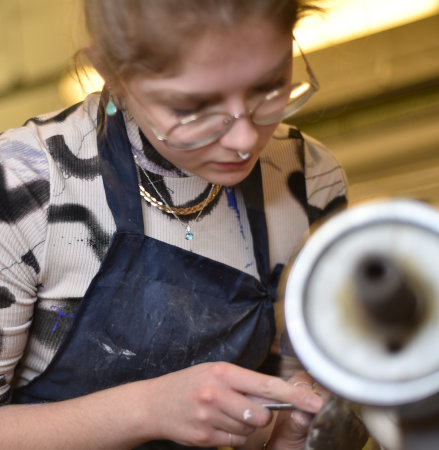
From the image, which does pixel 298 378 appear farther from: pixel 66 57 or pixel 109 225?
pixel 66 57

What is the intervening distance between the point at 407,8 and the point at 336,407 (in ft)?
7.31

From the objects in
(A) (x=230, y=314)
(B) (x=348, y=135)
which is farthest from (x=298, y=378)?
(B) (x=348, y=135)

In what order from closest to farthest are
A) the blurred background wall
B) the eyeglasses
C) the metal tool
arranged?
the metal tool, the eyeglasses, the blurred background wall

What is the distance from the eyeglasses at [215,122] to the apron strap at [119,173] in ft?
0.55

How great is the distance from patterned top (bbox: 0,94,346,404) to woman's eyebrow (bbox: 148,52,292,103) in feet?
0.75

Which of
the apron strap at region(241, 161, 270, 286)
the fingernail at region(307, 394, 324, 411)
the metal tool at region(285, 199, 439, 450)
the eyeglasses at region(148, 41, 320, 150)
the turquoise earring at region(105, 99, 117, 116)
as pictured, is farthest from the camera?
the apron strap at region(241, 161, 270, 286)

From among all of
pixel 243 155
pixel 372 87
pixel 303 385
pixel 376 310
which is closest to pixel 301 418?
pixel 303 385

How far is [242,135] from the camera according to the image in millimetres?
814

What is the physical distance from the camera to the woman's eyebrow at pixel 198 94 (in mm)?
779

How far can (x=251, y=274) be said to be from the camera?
107cm

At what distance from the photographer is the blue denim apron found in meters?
0.97

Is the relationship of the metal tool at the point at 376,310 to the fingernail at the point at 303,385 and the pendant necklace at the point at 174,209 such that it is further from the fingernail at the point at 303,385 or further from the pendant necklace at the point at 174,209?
the pendant necklace at the point at 174,209

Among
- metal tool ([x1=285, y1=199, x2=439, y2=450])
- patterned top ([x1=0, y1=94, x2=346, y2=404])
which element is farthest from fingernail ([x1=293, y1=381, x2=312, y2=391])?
patterned top ([x1=0, y1=94, x2=346, y2=404])

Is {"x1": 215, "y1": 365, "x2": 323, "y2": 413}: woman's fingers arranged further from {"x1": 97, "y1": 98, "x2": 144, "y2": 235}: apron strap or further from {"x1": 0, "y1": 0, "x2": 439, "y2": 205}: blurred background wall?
{"x1": 0, "y1": 0, "x2": 439, "y2": 205}: blurred background wall
